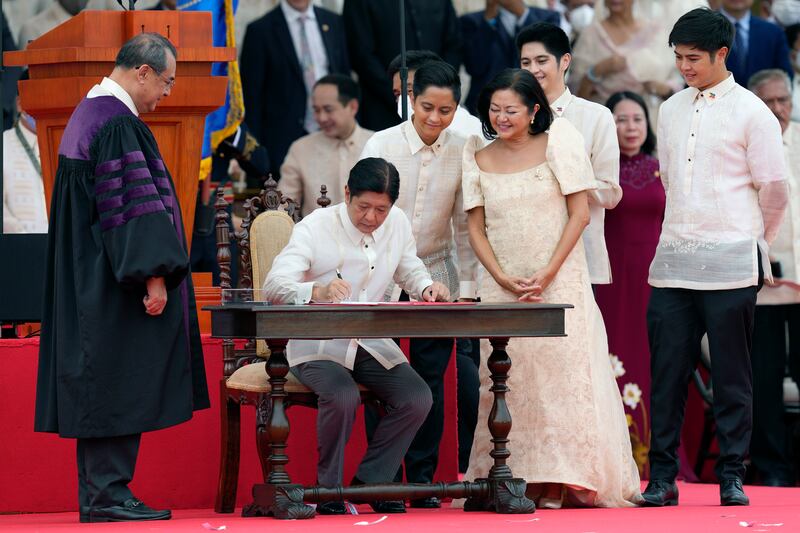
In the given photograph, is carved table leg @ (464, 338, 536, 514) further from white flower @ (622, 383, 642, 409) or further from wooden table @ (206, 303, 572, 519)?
white flower @ (622, 383, 642, 409)

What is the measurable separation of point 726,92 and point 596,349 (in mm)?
1035

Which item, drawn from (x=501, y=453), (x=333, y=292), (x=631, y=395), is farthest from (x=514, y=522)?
(x=631, y=395)

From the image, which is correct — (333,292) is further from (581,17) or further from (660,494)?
(581,17)

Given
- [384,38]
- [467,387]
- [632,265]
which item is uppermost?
[384,38]

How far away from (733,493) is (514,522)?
3.52ft

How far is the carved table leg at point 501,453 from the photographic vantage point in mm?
5516

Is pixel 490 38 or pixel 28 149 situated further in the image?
pixel 490 38

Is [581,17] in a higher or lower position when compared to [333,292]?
higher

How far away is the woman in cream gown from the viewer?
582 cm

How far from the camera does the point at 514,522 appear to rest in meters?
5.14

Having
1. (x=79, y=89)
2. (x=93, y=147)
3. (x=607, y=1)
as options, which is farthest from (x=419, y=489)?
(x=607, y=1)

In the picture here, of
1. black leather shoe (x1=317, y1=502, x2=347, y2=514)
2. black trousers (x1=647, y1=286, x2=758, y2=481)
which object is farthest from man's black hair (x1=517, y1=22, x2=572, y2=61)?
black leather shoe (x1=317, y1=502, x2=347, y2=514)

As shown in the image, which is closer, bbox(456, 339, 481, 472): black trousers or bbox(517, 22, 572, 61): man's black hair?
bbox(517, 22, 572, 61): man's black hair

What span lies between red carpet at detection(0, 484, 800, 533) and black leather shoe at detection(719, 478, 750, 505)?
5 cm
